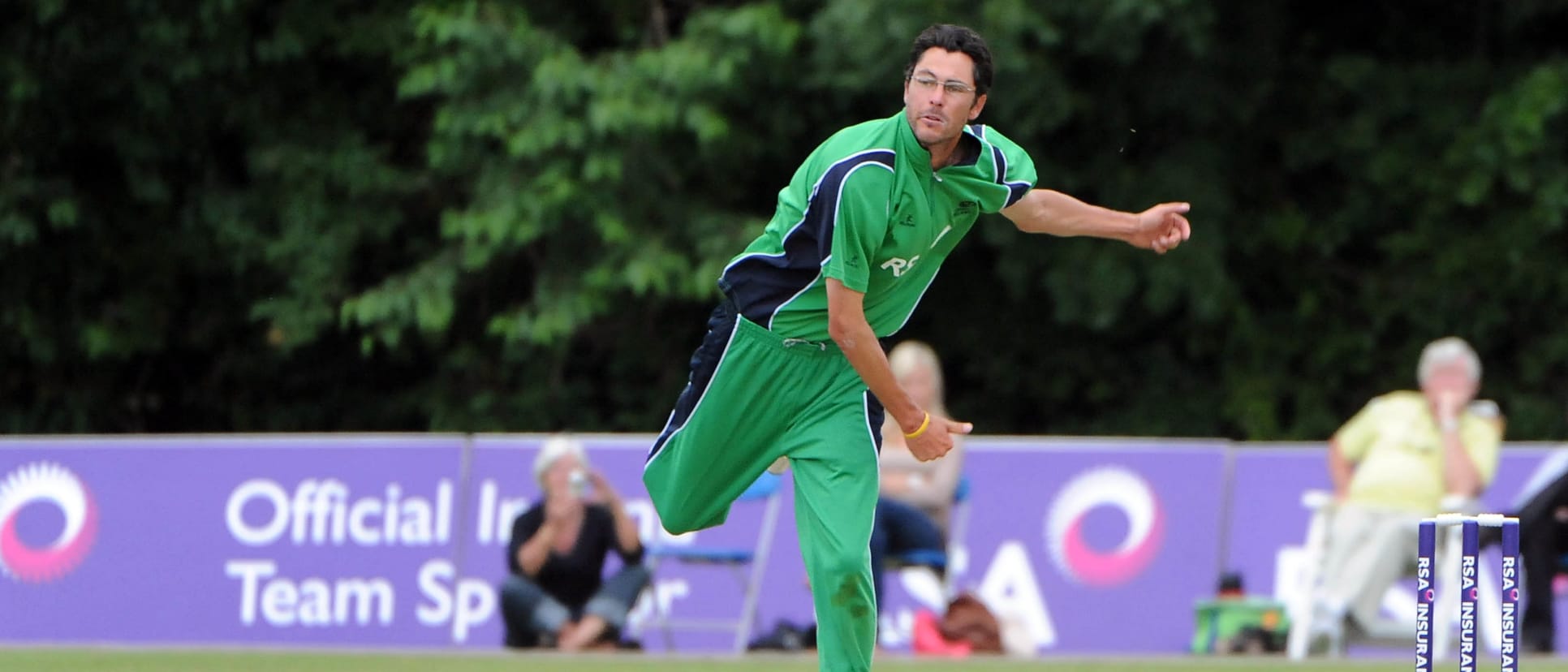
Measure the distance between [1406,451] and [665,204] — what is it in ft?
19.9

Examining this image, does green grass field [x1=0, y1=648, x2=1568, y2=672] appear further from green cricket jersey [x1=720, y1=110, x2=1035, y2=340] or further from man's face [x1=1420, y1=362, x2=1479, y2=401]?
green cricket jersey [x1=720, y1=110, x2=1035, y2=340]

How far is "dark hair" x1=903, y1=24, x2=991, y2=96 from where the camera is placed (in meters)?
5.05

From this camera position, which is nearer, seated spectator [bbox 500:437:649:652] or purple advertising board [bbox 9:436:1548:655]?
seated spectator [bbox 500:437:649:652]

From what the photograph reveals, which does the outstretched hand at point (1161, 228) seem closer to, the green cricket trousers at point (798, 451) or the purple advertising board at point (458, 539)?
the green cricket trousers at point (798, 451)

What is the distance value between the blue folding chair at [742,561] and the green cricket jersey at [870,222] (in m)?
5.10

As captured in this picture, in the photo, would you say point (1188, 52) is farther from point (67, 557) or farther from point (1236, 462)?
point (67, 557)

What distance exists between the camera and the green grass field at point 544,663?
8.58 m

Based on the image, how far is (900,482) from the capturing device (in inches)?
413

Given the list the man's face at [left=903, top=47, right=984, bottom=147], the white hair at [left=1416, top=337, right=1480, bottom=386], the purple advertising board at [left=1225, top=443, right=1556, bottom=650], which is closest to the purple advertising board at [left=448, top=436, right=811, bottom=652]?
the purple advertising board at [left=1225, top=443, right=1556, bottom=650]

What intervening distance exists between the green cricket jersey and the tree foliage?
8216 mm

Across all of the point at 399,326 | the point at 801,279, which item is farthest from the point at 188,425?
the point at 801,279

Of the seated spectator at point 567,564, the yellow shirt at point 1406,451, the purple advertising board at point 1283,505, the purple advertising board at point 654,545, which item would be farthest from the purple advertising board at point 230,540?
the yellow shirt at point 1406,451

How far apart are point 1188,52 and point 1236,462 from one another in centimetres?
444

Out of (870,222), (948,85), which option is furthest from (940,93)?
(870,222)
